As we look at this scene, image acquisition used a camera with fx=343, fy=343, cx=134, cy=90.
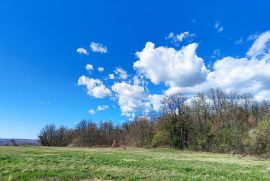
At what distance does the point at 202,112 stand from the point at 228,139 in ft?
50.4

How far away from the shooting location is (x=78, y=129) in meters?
120

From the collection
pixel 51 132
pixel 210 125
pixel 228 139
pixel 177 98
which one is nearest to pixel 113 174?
pixel 228 139

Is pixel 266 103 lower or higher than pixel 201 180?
higher

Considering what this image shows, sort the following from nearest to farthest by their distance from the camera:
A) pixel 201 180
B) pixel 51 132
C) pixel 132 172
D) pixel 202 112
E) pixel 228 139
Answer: pixel 201 180 → pixel 132 172 → pixel 228 139 → pixel 202 112 → pixel 51 132

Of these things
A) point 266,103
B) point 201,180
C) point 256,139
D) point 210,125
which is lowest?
point 201,180

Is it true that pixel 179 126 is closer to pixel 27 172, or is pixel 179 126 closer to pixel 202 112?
pixel 202 112

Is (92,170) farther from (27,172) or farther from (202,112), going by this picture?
(202,112)

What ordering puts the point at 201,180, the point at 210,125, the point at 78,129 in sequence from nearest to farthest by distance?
the point at 201,180
the point at 210,125
the point at 78,129

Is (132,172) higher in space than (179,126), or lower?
lower

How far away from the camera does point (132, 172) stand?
797 inches

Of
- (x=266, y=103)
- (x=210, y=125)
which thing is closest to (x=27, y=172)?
(x=210, y=125)

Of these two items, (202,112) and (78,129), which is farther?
(78,129)

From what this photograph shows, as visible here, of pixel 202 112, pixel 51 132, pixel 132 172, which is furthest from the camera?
pixel 51 132

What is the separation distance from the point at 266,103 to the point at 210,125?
16483 millimetres
